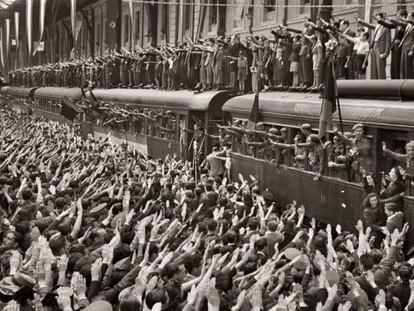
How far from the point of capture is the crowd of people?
17062 mm

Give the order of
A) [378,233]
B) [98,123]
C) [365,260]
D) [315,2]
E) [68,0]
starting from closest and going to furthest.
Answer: [365,260], [378,233], [315,2], [98,123], [68,0]

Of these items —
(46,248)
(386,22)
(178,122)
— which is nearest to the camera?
(46,248)

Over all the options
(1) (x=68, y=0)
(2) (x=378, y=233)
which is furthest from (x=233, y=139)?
(1) (x=68, y=0)

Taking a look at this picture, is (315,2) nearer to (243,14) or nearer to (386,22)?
(243,14)

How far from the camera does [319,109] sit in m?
15.0

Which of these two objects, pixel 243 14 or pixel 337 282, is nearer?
pixel 337 282

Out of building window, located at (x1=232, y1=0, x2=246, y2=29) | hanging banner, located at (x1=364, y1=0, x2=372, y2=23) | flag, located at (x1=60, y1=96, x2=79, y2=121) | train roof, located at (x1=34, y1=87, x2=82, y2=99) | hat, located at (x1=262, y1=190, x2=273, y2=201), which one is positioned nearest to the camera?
hat, located at (x1=262, y1=190, x2=273, y2=201)

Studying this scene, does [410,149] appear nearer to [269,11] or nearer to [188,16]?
[269,11]

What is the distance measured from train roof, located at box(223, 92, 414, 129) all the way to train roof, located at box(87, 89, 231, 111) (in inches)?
88.1

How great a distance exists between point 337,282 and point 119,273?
6.13 ft

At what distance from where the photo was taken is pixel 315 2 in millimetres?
26891

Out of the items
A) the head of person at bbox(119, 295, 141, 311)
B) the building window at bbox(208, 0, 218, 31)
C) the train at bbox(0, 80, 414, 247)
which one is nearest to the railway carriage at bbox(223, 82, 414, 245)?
the train at bbox(0, 80, 414, 247)

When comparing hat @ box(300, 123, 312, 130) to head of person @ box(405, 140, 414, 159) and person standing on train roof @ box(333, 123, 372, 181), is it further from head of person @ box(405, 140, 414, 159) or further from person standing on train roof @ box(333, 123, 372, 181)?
head of person @ box(405, 140, 414, 159)

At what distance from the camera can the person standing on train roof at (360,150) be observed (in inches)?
515
